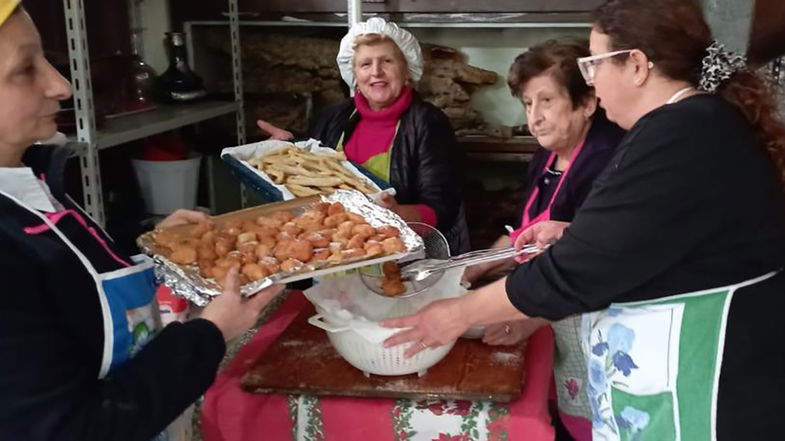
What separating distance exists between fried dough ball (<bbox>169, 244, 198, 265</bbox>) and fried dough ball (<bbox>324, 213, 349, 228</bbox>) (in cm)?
27

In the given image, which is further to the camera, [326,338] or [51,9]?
[51,9]

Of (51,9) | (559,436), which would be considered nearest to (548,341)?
(559,436)

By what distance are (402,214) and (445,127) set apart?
0.35 meters

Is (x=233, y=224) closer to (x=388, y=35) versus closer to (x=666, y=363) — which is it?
(x=666, y=363)

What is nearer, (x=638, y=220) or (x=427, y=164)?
(x=638, y=220)

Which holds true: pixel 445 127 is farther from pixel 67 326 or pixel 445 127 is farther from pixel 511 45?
pixel 67 326

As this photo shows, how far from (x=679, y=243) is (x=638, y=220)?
2.5 inches

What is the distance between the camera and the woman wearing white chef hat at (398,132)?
2.06 metres

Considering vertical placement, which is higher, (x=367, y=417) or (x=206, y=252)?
(x=206, y=252)

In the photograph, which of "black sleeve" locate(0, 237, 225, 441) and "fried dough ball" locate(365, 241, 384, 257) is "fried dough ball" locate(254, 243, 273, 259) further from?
"black sleeve" locate(0, 237, 225, 441)

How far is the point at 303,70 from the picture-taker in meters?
3.06

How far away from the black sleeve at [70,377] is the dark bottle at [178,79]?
194 cm

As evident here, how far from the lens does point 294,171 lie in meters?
1.84

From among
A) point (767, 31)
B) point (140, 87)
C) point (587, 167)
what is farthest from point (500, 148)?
point (140, 87)
